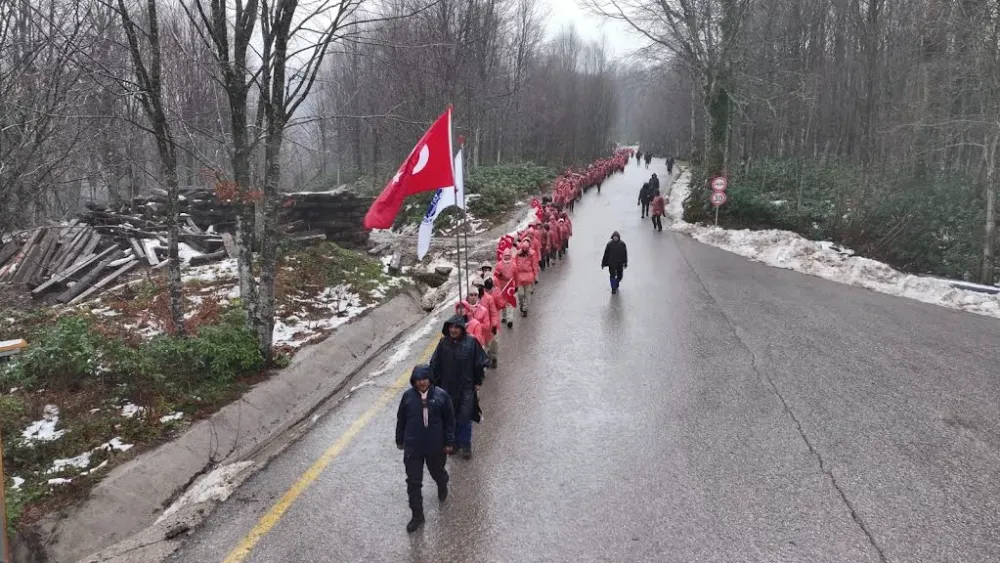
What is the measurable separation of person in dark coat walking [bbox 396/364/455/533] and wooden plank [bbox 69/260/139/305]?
34.6 feet

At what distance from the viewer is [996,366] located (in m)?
8.50

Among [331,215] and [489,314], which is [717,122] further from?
[489,314]

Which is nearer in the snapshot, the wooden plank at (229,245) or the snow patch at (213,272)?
the snow patch at (213,272)

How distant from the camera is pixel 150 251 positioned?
48.0ft

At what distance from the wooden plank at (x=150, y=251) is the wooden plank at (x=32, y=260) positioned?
2.31 meters

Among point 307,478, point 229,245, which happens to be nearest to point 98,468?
point 307,478

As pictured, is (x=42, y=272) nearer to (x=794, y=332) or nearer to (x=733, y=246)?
(x=794, y=332)

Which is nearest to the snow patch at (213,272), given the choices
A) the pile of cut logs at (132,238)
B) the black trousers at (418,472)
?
the pile of cut logs at (132,238)

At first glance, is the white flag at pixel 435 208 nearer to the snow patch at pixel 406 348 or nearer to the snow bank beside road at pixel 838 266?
the snow patch at pixel 406 348

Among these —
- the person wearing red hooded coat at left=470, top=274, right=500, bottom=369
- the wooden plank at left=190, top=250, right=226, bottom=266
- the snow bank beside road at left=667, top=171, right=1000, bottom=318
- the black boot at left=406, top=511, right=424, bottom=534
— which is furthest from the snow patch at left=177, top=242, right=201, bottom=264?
the snow bank beside road at left=667, top=171, right=1000, bottom=318

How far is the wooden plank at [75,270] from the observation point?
43.7 ft

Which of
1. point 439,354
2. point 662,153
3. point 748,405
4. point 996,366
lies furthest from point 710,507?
point 662,153

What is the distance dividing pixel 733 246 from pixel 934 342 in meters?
10.8

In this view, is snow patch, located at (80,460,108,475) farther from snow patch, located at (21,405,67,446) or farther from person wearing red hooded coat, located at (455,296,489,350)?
person wearing red hooded coat, located at (455,296,489,350)
